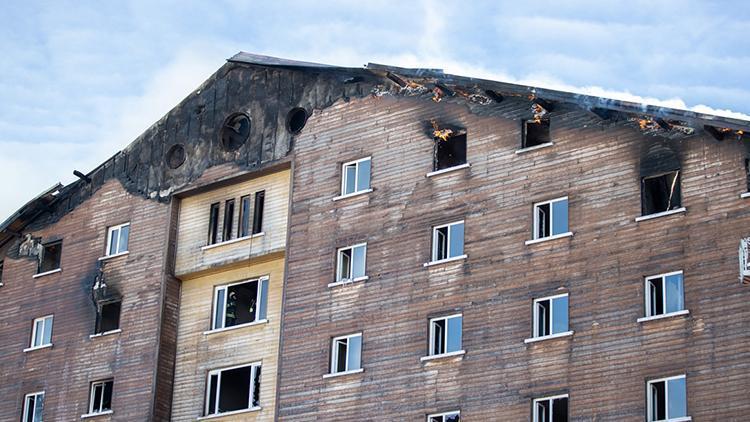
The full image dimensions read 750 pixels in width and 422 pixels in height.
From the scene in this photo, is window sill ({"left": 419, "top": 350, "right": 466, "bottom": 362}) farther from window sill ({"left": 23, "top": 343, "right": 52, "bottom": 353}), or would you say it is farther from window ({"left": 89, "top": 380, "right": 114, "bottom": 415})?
window sill ({"left": 23, "top": 343, "right": 52, "bottom": 353})

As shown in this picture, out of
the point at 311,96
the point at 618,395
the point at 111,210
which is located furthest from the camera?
the point at 111,210

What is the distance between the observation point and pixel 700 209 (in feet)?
150

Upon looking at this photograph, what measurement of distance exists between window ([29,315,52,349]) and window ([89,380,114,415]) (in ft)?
12.5

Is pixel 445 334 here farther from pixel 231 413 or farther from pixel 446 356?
pixel 231 413

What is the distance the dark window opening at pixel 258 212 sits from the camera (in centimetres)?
5669

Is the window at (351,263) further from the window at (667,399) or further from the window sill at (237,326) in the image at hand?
the window at (667,399)

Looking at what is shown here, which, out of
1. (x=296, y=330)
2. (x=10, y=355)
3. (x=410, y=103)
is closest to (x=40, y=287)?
(x=10, y=355)

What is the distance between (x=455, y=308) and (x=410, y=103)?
27.3 feet

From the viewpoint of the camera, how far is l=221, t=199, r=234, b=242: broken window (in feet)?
188

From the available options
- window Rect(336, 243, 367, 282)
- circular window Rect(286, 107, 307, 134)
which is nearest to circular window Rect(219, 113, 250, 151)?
circular window Rect(286, 107, 307, 134)

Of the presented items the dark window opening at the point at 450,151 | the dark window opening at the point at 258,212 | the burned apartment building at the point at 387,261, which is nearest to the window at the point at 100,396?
the burned apartment building at the point at 387,261

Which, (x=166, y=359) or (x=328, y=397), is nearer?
(x=328, y=397)

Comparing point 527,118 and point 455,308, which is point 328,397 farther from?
point 527,118

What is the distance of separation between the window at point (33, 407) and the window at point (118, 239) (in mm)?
6404
